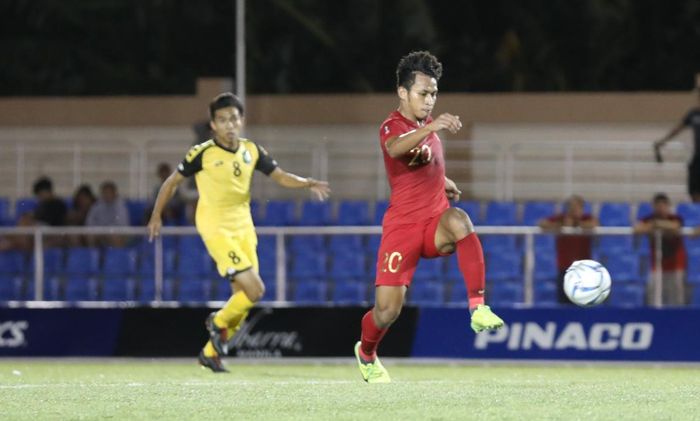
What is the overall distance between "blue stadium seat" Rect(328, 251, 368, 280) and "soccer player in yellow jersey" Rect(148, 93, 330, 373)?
344 centimetres

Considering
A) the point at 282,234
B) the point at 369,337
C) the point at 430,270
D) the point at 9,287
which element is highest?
the point at 282,234

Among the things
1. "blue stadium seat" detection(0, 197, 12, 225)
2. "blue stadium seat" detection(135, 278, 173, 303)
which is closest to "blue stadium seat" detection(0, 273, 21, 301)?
"blue stadium seat" detection(135, 278, 173, 303)

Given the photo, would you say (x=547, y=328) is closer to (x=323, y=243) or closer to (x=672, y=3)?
(x=323, y=243)

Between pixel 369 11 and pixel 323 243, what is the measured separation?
27.1ft

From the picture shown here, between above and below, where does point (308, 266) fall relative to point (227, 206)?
below

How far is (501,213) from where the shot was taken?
58.5ft

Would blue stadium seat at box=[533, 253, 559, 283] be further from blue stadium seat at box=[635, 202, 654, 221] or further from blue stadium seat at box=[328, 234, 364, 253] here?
blue stadium seat at box=[635, 202, 654, 221]

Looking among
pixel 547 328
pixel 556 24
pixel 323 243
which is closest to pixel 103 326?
pixel 323 243

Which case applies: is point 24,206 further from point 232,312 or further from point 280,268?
point 232,312

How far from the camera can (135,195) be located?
20.5 meters

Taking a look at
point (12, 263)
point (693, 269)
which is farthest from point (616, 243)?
point (12, 263)

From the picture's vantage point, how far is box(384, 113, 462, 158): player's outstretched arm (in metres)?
8.40

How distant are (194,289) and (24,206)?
4.26 meters

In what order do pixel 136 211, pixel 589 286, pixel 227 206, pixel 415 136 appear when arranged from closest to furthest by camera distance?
pixel 415 136
pixel 589 286
pixel 227 206
pixel 136 211
